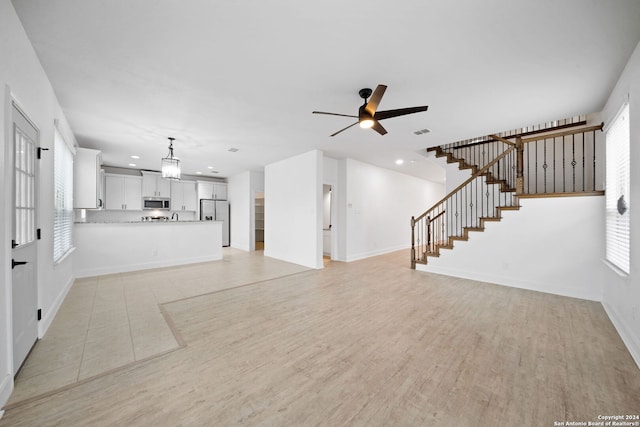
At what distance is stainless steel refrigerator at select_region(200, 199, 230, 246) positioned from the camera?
30.1 feet

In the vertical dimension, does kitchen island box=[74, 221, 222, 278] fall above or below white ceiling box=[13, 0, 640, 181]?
below

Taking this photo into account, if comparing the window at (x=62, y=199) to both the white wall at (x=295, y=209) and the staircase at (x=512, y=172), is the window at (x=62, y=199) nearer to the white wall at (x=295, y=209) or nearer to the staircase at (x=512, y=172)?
the white wall at (x=295, y=209)

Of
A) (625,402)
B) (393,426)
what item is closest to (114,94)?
(393,426)

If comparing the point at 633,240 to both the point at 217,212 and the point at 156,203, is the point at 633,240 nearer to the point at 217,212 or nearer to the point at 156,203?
the point at 217,212

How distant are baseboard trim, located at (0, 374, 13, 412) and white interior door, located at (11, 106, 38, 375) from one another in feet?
0.62

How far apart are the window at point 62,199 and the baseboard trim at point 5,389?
6.54ft

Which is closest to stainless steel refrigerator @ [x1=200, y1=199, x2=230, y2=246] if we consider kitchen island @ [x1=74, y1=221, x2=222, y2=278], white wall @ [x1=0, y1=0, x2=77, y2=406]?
kitchen island @ [x1=74, y1=221, x2=222, y2=278]

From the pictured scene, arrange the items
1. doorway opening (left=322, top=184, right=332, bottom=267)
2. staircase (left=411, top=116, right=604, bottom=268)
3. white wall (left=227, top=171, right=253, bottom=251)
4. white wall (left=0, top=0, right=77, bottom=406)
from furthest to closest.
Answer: white wall (left=227, top=171, right=253, bottom=251), doorway opening (left=322, top=184, right=332, bottom=267), staircase (left=411, top=116, right=604, bottom=268), white wall (left=0, top=0, right=77, bottom=406)

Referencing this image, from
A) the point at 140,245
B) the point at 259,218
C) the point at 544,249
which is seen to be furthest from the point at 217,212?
the point at 544,249

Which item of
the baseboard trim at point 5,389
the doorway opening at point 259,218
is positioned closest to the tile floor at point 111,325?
the baseboard trim at point 5,389

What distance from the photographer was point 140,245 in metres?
5.51

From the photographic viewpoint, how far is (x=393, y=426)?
1467mm

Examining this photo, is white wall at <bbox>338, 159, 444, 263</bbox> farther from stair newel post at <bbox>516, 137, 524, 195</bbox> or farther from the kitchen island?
the kitchen island

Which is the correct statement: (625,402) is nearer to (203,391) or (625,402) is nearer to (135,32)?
(203,391)
